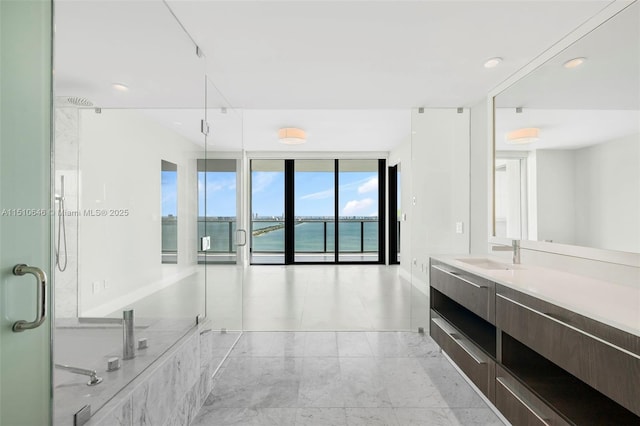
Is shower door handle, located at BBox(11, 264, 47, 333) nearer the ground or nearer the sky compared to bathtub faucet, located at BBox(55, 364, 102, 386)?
nearer the sky

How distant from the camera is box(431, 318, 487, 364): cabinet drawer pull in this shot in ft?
6.85

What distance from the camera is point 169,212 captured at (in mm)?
2014

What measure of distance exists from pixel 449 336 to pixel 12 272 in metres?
2.60

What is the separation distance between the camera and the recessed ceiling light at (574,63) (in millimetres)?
1991

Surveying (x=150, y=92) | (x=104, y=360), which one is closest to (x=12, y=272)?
(x=104, y=360)

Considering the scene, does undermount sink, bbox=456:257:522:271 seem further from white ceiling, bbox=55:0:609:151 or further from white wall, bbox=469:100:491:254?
white ceiling, bbox=55:0:609:151

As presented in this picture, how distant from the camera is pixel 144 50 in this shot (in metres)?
1.82

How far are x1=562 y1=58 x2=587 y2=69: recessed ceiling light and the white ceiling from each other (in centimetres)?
18

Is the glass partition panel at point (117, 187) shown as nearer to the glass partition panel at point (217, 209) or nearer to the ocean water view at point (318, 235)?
the glass partition panel at point (217, 209)

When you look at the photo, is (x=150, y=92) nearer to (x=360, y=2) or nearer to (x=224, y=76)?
(x=224, y=76)

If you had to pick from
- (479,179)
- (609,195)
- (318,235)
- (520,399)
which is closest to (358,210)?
(318,235)

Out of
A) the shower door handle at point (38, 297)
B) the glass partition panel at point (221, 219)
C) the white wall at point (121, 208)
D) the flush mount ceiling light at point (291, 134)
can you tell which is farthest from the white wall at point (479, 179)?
the shower door handle at point (38, 297)

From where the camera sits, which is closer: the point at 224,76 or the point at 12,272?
the point at 12,272

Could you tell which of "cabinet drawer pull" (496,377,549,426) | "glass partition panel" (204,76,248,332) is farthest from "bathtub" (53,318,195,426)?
"cabinet drawer pull" (496,377,549,426)
